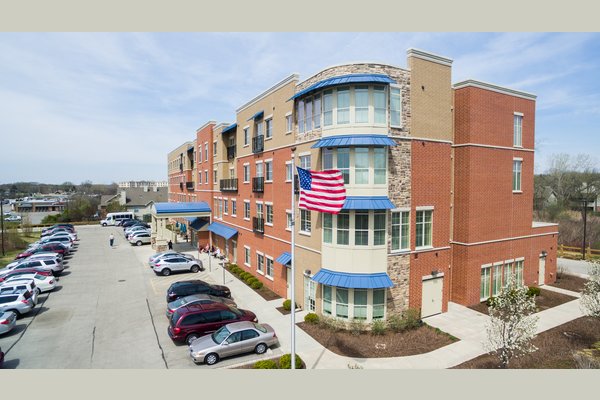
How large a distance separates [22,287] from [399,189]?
24.2m

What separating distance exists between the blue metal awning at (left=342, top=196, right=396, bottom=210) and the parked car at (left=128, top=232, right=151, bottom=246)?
127 feet

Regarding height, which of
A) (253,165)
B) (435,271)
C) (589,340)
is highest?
(253,165)

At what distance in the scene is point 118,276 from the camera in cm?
3045

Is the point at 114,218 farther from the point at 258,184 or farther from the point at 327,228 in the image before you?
the point at 327,228

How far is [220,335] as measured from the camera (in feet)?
51.7

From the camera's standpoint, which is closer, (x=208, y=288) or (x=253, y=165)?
(x=208, y=288)

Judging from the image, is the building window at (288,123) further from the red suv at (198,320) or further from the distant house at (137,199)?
the distant house at (137,199)

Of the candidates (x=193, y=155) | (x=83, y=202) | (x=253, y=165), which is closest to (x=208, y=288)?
(x=253, y=165)

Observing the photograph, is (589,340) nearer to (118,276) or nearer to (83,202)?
(118,276)

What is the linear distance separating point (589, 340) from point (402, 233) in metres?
10.5

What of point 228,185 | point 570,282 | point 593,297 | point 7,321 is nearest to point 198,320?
point 7,321

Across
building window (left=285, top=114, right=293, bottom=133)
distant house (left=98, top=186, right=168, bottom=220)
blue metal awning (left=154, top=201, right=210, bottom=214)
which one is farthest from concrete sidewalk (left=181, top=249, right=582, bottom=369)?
distant house (left=98, top=186, right=168, bottom=220)

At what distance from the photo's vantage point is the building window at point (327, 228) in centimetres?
1879

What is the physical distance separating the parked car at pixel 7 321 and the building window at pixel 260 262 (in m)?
15.3
